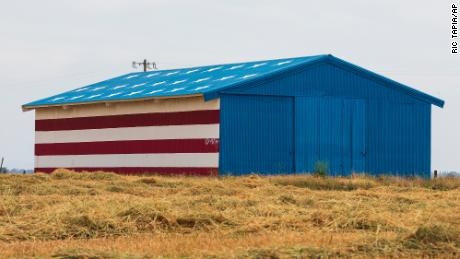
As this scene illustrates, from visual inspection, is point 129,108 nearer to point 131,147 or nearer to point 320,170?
point 131,147

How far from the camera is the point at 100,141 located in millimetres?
39750

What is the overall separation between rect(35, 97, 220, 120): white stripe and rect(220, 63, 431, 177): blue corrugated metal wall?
1.17m

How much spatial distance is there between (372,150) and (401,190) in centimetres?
1199

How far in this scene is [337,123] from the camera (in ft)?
123

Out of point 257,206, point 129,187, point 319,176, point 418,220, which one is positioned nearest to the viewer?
point 418,220

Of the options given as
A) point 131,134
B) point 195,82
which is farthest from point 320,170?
point 131,134

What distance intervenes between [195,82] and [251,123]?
14.8 feet

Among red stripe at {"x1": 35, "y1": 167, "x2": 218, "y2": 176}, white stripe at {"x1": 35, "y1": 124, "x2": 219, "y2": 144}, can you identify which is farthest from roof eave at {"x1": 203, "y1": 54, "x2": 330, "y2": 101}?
red stripe at {"x1": 35, "y1": 167, "x2": 218, "y2": 176}

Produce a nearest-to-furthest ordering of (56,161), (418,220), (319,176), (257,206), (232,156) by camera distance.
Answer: (418,220), (257,206), (319,176), (232,156), (56,161)

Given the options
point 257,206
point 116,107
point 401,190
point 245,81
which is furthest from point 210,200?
point 116,107

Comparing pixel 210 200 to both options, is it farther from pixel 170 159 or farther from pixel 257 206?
pixel 170 159

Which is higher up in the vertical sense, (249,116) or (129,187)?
(249,116)

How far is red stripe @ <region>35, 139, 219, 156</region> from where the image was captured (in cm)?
3484

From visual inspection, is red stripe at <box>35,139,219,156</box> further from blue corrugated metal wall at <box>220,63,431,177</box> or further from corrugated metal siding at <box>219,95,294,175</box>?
blue corrugated metal wall at <box>220,63,431,177</box>
